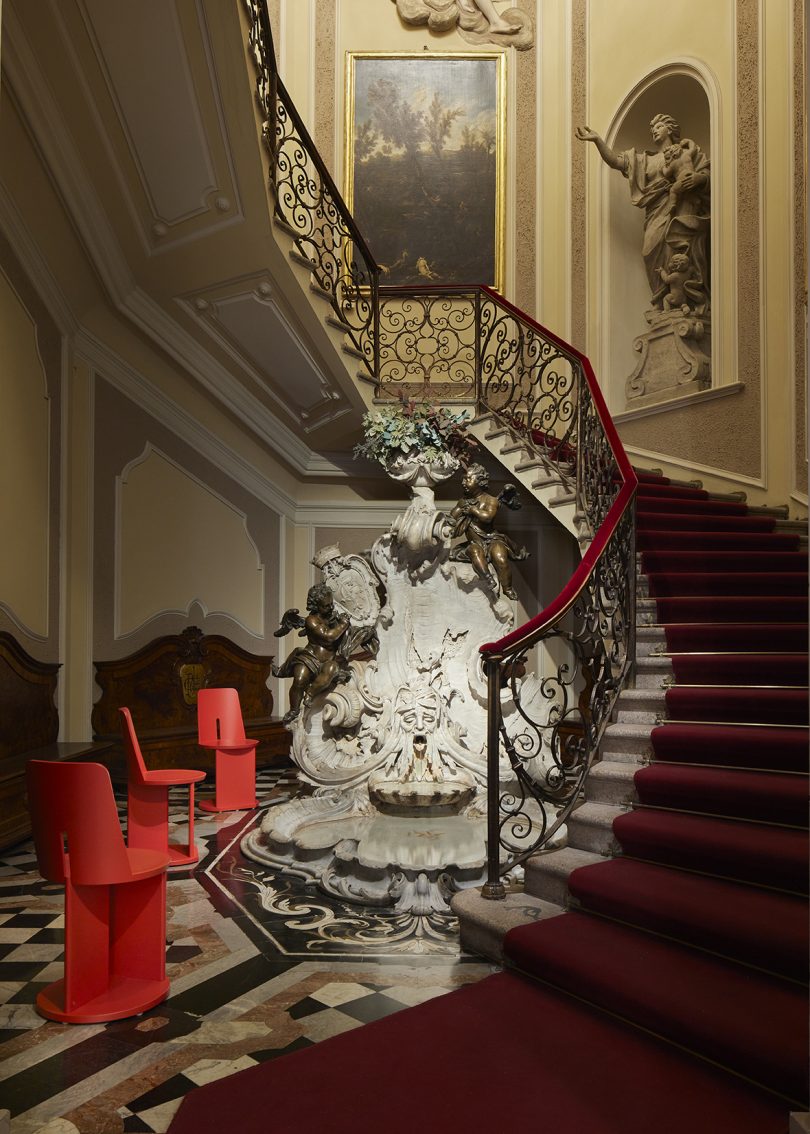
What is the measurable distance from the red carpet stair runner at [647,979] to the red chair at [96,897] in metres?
0.73

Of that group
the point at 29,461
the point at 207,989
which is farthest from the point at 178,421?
the point at 207,989

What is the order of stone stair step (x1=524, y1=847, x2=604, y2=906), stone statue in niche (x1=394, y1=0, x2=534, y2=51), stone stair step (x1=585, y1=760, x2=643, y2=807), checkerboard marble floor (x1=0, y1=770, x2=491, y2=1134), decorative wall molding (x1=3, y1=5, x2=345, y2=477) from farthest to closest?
stone statue in niche (x1=394, y1=0, x2=534, y2=51), decorative wall molding (x1=3, y1=5, x2=345, y2=477), stone stair step (x1=585, y1=760, x2=643, y2=807), stone stair step (x1=524, y1=847, x2=604, y2=906), checkerboard marble floor (x1=0, y1=770, x2=491, y2=1134)

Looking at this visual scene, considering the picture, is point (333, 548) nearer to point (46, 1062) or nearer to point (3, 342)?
point (3, 342)

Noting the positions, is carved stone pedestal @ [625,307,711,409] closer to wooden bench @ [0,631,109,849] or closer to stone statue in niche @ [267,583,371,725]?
stone statue in niche @ [267,583,371,725]

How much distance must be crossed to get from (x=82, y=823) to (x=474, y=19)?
10.5 meters

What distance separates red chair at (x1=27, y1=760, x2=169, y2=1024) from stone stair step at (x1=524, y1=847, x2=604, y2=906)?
58.9 inches

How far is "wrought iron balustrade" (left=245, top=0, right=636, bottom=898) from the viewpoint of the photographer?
3.72 meters

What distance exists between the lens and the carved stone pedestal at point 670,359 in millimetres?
8109

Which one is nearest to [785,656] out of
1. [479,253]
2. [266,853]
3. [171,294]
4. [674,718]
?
[674,718]

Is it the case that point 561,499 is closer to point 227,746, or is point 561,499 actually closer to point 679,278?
point 227,746

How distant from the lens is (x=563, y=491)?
6.61 metres

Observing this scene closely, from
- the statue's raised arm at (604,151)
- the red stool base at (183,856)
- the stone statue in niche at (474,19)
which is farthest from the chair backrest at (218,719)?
the stone statue in niche at (474,19)

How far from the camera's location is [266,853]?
4.79 metres

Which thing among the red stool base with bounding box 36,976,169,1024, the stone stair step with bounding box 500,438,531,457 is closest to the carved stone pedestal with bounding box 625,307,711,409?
the stone stair step with bounding box 500,438,531,457
